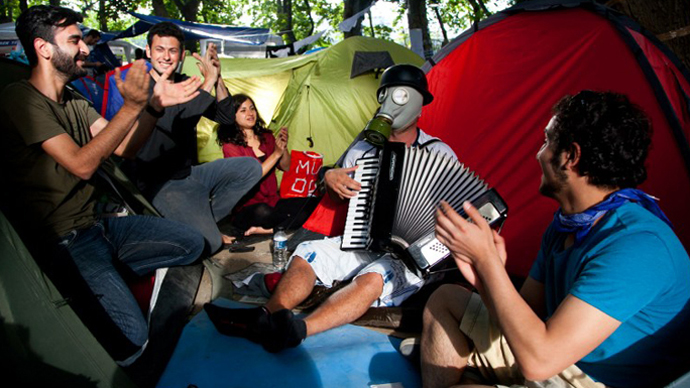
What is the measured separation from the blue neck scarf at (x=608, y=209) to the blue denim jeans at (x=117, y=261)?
203 cm

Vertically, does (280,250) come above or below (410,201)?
below

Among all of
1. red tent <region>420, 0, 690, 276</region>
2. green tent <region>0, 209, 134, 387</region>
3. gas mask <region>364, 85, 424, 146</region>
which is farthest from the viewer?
red tent <region>420, 0, 690, 276</region>

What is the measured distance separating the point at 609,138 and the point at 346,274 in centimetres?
177

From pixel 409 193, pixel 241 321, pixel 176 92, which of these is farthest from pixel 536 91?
pixel 241 321

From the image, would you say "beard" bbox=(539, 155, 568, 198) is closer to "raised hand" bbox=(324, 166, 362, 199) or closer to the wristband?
"raised hand" bbox=(324, 166, 362, 199)

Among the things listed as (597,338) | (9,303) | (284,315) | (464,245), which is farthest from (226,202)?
(597,338)

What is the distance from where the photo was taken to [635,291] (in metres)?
1.29

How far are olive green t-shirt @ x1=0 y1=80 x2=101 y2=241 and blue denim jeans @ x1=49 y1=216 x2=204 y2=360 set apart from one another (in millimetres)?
120

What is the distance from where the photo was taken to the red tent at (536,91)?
9.87 ft

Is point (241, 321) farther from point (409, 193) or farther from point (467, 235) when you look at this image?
point (467, 235)

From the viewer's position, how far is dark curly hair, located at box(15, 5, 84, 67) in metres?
2.39

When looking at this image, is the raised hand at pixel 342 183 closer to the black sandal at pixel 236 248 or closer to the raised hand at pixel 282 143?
the black sandal at pixel 236 248

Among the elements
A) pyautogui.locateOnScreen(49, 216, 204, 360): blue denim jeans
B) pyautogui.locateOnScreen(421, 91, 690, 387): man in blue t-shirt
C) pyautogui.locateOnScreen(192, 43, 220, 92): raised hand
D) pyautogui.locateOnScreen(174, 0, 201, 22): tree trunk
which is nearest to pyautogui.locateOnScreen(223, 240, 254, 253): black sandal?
pyautogui.locateOnScreen(49, 216, 204, 360): blue denim jeans

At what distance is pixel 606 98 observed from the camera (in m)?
1.54
